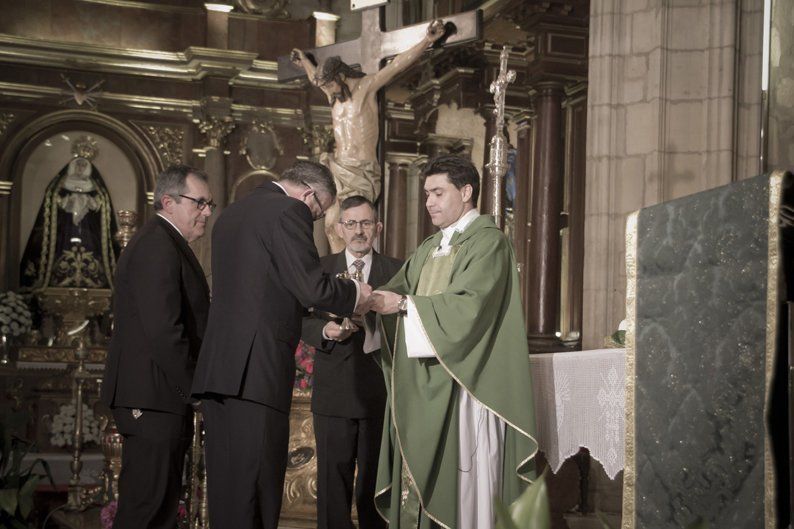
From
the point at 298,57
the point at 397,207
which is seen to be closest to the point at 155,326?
the point at 298,57

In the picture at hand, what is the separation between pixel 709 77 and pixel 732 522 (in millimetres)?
3477

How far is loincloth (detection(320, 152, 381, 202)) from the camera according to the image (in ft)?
26.9

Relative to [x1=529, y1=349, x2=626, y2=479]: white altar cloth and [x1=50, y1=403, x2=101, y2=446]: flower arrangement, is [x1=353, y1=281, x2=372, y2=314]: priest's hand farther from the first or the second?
[x1=50, y1=403, x2=101, y2=446]: flower arrangement

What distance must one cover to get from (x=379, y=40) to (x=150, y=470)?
13.6 ft

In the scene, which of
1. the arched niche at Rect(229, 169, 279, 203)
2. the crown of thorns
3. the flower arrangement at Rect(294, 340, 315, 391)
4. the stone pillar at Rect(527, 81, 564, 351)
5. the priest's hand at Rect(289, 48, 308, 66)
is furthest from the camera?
the arched niche at Rect(229, 169, 279, 203)

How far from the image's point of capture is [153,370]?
424 cm

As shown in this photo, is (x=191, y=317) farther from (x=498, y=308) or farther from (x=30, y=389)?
(x=30, y=389)

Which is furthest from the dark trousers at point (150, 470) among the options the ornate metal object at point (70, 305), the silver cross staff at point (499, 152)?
the ornate metal object at point (70, 305)

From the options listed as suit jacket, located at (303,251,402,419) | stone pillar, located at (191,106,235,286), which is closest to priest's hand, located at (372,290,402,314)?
suit jacket, located at (303,251,402,419)

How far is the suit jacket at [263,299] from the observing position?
3904 millimetres

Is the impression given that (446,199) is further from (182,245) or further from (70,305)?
(70,305)

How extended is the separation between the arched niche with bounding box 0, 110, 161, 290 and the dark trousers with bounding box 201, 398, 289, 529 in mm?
9406

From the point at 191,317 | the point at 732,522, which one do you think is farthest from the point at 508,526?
the point at 191,317

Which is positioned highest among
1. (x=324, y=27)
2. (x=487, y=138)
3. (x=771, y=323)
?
(x=324, y=27)
